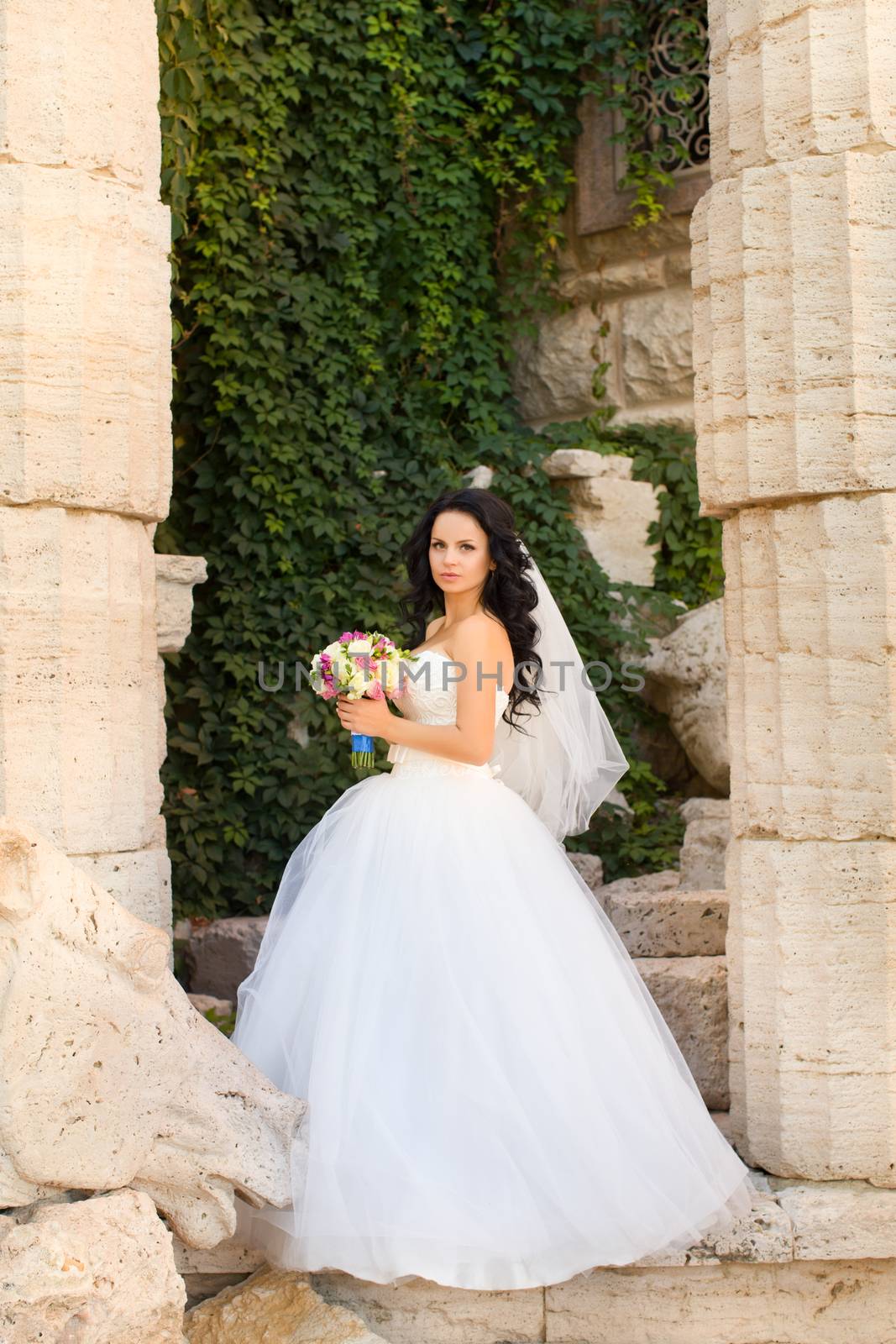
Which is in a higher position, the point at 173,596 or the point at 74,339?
the point at 74,339

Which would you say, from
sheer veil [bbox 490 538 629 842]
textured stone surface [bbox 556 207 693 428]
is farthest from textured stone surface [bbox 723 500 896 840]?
textured stone surface [bbox 556 207 693 428]

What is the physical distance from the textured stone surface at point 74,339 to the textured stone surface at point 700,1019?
88.2 inches

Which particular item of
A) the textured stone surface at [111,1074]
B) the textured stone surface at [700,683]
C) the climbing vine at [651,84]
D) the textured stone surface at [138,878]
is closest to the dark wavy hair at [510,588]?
the textured stone surface at [138,878]

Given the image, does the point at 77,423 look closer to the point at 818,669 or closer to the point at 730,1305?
the point at 818,669

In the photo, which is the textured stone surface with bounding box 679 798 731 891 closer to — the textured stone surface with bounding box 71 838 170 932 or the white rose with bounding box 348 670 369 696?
the white rose with bounding box 348 670 369 696

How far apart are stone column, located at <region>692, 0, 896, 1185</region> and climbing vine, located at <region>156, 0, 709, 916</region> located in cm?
283

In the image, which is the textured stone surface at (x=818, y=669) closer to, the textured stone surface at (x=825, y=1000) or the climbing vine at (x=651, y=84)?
the textured stone surface at (x=825, y=1000)

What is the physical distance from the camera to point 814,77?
3.51 m

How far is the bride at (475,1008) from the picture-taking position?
118 inches

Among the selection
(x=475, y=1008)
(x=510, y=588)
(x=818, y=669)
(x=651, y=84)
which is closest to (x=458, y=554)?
(x=510, y=588)

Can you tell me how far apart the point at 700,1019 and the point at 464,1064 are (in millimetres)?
1314

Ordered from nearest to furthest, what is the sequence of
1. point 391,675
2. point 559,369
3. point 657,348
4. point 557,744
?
point 391,675
point 557,744
point 657,348
point 559,369

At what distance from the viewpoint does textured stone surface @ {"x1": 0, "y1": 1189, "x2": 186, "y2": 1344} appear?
239cm

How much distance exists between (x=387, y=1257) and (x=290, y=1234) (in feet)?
0.89
